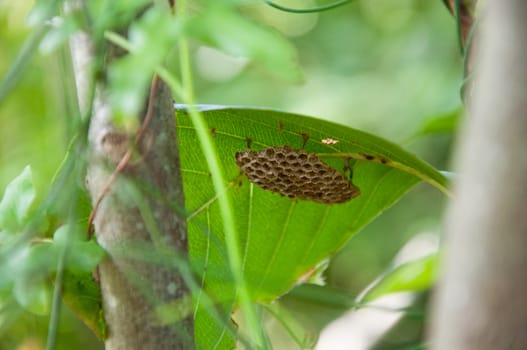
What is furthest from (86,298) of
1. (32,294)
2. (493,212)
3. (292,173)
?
(493,212)

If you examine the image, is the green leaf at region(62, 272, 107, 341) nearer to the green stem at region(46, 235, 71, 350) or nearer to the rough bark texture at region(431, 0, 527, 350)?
the green stem at region(46, 235, 71, 350)

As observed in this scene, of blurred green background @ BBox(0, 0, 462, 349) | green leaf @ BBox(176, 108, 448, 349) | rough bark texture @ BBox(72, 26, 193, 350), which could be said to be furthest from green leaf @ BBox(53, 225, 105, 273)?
blurred green background @ BBox(0, 0, 462, 349)

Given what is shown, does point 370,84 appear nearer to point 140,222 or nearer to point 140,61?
point 140,222

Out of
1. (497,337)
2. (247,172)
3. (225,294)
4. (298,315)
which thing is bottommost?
(298,315)

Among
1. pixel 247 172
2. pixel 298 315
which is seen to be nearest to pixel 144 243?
pixel 247 172

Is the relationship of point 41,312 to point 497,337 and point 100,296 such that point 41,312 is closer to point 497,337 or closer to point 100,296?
point 100,296
